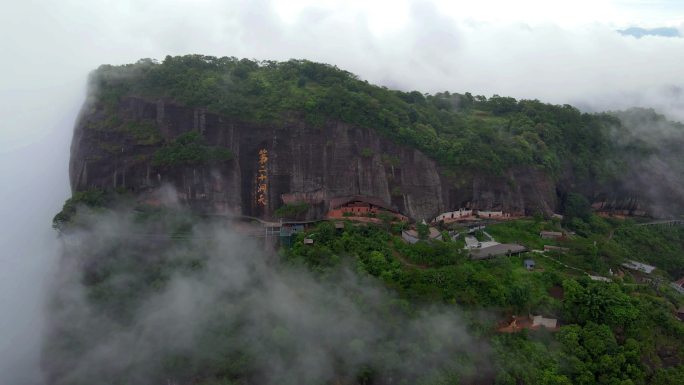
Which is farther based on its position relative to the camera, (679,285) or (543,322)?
(679,285)

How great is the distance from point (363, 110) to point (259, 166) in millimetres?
6406

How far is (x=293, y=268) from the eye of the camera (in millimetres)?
19922

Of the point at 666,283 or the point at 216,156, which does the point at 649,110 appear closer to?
the point at 666,283

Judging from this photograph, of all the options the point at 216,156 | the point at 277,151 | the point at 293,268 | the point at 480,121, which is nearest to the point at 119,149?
the point at 216,156

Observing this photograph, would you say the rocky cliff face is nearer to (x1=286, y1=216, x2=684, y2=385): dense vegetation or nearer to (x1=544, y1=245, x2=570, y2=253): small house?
(x1=286, y1=216, x2=684, y2=385): dense vegetation

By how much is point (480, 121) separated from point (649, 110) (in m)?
15.8

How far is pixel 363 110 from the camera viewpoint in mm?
25281

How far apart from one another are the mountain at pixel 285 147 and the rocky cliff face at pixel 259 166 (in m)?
0.05

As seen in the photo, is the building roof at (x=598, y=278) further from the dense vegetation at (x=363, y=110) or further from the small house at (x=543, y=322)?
the dense vegetation at (x=363, y=110)

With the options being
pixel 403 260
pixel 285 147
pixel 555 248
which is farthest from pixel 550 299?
pixel 285 147

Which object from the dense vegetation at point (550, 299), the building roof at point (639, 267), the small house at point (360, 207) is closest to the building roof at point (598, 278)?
the dense vegetation at point (550, 299)

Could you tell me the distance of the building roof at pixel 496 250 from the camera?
21.3 m

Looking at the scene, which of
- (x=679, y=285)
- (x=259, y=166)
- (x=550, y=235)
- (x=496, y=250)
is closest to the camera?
(x=496, y=250)

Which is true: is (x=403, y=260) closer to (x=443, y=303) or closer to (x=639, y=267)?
(x=443, y=303)
